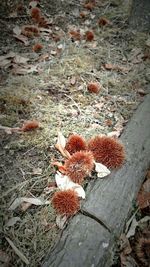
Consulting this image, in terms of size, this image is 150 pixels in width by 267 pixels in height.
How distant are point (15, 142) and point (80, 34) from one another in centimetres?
227

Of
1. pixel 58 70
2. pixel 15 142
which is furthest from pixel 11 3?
pixel 15 142

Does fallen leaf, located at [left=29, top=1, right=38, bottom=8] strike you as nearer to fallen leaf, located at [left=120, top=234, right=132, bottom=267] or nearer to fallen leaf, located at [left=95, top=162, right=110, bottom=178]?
fallen leaf, located at [left=95, top=162, right=110, bottom=178]

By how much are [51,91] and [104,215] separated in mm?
1618

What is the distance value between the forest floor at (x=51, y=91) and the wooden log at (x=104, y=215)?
193mm

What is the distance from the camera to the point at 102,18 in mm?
4465

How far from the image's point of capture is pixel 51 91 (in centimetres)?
317

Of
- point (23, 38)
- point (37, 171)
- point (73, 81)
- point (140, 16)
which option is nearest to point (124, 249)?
point (37, 171)

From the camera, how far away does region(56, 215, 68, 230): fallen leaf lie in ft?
6.44

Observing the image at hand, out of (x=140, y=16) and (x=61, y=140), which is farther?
(x=140, y=16)

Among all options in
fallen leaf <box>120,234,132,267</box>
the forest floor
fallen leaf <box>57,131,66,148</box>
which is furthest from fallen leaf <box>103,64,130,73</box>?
fallen leaf <box>120,234,132,267</box>

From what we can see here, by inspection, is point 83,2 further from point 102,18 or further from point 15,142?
point 15,142

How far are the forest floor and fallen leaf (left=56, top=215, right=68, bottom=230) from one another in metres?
0.03

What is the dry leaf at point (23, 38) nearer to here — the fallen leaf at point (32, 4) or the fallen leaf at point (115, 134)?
the fallen leaf at point (32, 4)

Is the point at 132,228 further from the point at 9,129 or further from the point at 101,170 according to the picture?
the point at 9,129
